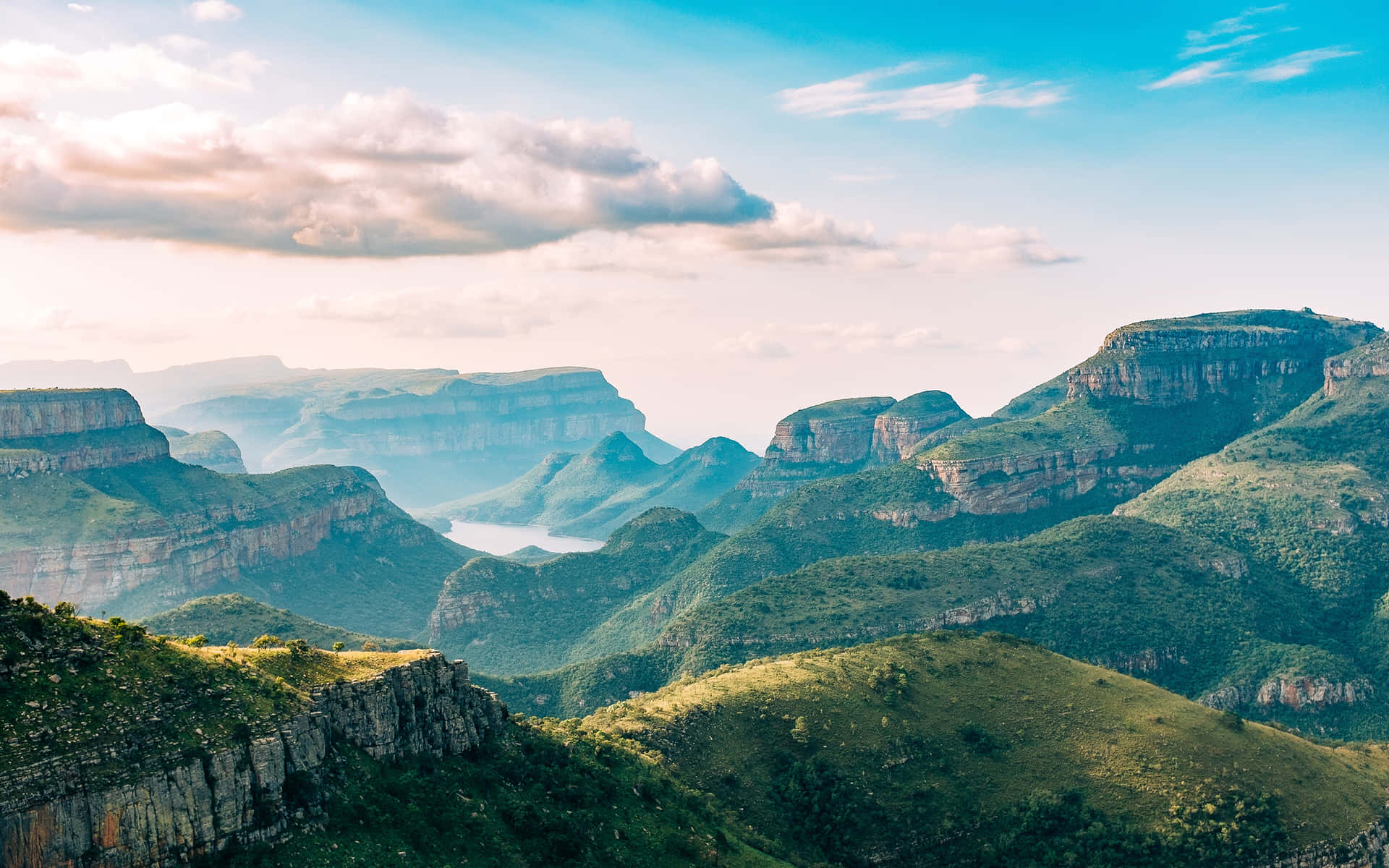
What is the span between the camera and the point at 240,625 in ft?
520

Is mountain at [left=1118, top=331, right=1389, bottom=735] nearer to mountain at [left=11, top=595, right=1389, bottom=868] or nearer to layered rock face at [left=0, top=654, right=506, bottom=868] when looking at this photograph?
mountain at [left=11, top=595, right=1389, bottom=868]

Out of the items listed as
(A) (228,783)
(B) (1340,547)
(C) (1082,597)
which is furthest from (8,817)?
(B) (1340,547)

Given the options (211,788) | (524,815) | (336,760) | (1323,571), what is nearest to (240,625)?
(524,815)

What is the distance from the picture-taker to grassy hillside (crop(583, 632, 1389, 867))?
89188 millimetres

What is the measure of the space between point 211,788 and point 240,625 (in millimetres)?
118602

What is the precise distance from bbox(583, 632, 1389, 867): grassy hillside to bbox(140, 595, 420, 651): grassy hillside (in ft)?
226

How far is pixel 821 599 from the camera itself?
522ft

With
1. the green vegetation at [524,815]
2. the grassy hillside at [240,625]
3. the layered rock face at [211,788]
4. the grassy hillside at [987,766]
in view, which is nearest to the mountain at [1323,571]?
the grassy hillside at [987,766]

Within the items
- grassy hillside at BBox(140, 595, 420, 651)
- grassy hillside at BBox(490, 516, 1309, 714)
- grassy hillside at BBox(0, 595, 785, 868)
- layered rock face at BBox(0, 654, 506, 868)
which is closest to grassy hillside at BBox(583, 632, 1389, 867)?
grassy hillside at BBox(0, 595, 785, 868)

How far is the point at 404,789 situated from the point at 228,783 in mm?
10540

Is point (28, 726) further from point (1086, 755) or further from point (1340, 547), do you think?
point (1340, 547)

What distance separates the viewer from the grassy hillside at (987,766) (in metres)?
89.2

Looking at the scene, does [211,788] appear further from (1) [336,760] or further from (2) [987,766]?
(2) [987,766]

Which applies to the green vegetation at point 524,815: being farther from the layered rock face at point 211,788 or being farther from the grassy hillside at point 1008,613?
the grassy hillside at point 1008,613
